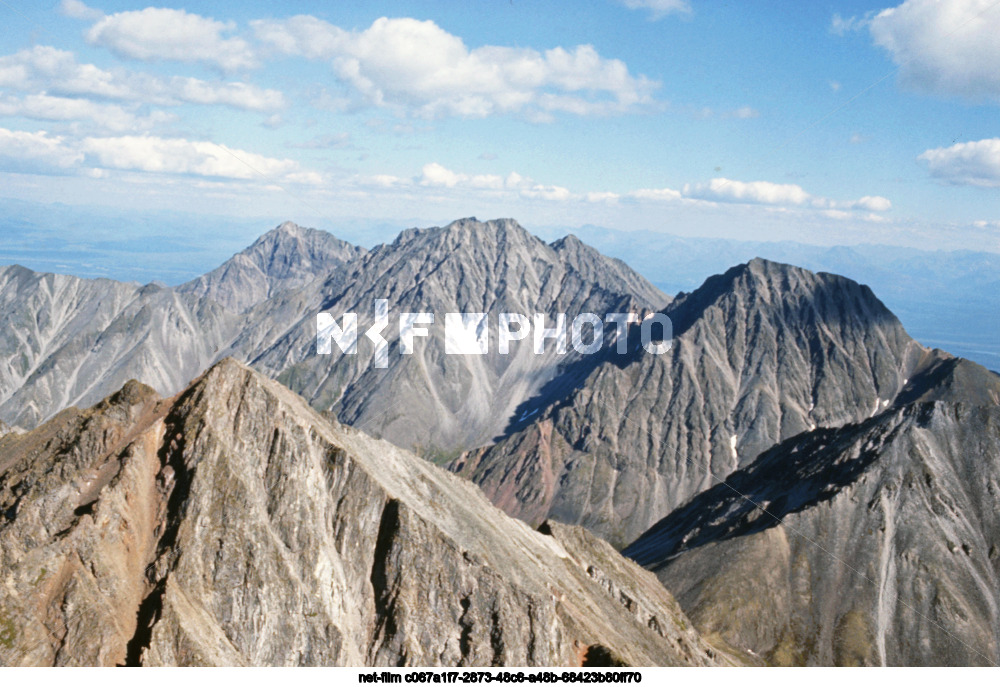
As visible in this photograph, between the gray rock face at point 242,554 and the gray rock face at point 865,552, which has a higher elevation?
the gray rock face at point 242,554

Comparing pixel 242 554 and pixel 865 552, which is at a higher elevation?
pixel 242 554

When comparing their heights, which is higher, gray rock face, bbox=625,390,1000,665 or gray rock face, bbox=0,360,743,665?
gray rock face, bbox=0,360,743,665

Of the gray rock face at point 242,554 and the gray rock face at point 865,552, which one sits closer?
Answer: the gray rock face at point 242,554

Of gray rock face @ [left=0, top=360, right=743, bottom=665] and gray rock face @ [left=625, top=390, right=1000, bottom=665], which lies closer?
gray rock face @ [left=0, top=360, right=743, bottom=665]

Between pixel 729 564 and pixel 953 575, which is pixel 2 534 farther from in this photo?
pixel 953 575

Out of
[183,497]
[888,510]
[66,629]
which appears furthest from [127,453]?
[888,510]
